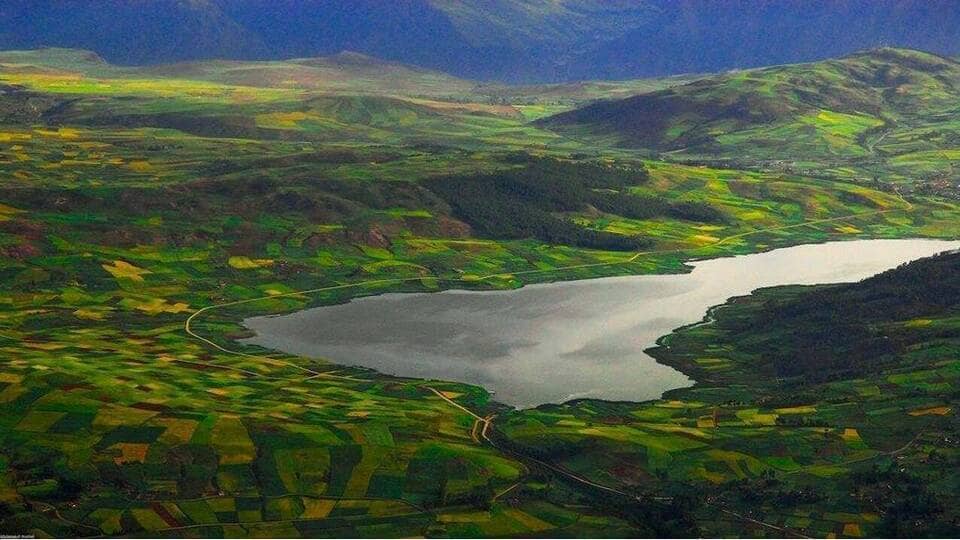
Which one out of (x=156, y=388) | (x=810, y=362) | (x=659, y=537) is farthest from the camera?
(x=810, y=362)

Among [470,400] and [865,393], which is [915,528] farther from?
[470,400]

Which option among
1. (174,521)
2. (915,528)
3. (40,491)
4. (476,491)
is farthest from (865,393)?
(40,491)

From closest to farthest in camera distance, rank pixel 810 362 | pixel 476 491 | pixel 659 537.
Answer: pixel 659 537
pixel 476 491
pixel 810 362

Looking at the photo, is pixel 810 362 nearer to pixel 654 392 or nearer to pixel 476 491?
pixel 654 392

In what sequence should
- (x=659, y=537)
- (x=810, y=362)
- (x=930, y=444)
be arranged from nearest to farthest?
(x=659, y=537), (x=930, y=444), (x=810, y=362)

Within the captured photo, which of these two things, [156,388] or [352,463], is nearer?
[352,463]

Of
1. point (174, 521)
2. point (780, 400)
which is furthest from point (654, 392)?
point (174, 521)
